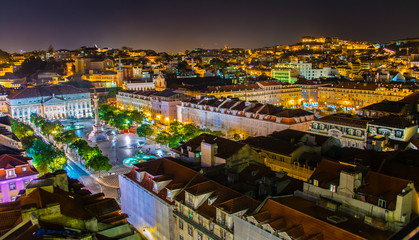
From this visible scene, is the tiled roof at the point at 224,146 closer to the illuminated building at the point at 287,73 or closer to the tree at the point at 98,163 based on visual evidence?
the tree at the point at 98,163

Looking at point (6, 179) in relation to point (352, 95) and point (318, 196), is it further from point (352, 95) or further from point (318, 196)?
point (352, 95)

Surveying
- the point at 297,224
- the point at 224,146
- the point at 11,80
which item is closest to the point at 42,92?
the point at 11,80

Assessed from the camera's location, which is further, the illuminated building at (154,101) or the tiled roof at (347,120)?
the illuminated building at (154,101)

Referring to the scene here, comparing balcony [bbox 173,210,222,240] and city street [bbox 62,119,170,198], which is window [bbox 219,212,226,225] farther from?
city street [bbox 62,119,170,198]

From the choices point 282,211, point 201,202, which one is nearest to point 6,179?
point 201,202

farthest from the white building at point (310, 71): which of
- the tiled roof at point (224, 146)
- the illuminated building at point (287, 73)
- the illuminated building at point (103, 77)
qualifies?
the tiled roof at point (224, 146)

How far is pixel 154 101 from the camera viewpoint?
364 ft

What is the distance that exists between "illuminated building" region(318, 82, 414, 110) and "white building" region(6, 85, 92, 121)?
9294 centimetres

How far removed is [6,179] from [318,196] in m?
38.0

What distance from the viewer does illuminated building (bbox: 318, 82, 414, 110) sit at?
110 m

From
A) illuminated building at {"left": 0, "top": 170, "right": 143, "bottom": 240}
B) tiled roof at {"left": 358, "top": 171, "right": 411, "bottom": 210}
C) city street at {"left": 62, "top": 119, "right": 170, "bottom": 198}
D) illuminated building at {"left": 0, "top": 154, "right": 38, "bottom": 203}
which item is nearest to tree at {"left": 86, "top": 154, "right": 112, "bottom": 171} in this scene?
city street at {"left": 62, "top": 119, "right": 170, "bottom": 198}

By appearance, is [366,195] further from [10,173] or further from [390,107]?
[390,107]

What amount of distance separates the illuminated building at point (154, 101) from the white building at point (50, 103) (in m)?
14.2

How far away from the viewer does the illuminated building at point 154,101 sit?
342 feet
